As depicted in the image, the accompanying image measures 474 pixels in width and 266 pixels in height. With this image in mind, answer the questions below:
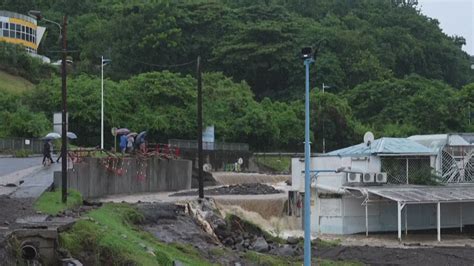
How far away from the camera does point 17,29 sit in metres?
91.4

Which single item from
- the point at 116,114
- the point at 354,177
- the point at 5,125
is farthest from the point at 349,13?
the point at 354,177

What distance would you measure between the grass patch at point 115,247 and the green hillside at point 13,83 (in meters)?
57.2

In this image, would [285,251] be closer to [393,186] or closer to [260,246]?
[260,246]

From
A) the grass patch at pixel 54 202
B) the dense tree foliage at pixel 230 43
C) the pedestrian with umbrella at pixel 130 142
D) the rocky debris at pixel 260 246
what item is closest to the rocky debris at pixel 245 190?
the pedestrian with umbrella at pixel 130 142

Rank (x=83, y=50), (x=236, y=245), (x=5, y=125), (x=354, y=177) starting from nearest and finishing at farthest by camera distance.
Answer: (x=236, y=245) → (x=354, y=177) → (x=5, y=125) → (x=83, y=50)

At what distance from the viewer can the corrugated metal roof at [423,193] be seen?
117ft

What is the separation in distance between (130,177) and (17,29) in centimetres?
5936

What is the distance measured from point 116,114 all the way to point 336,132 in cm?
3036

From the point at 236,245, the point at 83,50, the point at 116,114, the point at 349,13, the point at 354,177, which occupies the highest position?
the point at 349,13

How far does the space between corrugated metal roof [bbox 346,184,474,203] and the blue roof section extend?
2.52m

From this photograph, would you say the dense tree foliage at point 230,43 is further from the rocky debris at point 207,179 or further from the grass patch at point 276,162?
the rocky debris at point 207,179

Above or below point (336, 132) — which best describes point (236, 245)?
below

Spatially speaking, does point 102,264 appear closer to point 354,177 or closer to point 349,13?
point 354,177

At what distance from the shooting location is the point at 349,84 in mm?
101688
